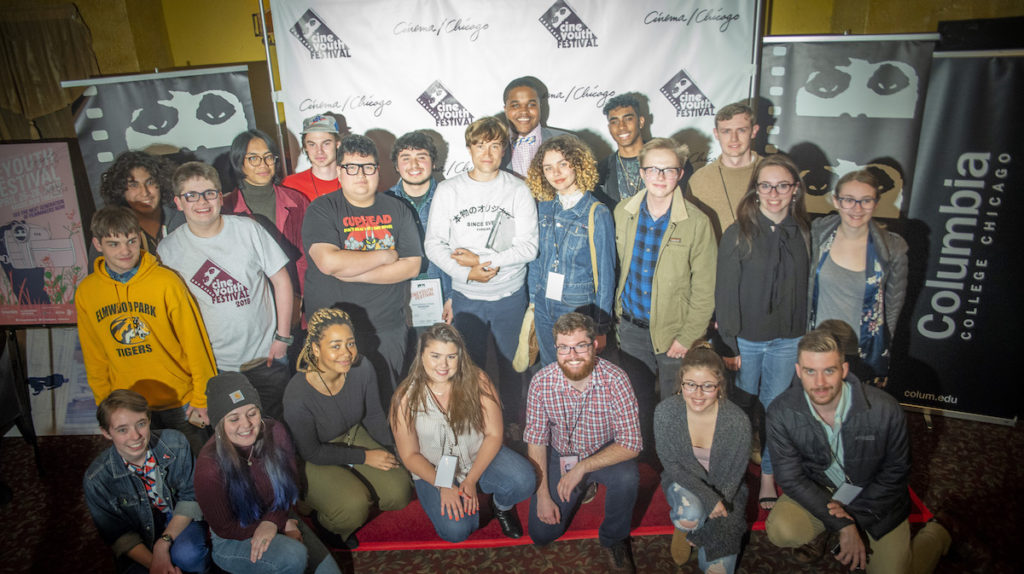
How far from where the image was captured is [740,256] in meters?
2.93

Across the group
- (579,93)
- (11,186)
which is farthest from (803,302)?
(11,186)

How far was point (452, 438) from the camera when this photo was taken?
2799 mm

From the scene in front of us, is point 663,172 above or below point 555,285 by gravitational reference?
above

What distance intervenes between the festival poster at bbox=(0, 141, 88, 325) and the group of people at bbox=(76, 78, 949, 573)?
62 cm

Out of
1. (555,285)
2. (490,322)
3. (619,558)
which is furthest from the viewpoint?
(490,322)

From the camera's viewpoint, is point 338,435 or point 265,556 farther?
point 338,435

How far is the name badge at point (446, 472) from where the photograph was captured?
2715 mm

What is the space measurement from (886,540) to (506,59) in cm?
332

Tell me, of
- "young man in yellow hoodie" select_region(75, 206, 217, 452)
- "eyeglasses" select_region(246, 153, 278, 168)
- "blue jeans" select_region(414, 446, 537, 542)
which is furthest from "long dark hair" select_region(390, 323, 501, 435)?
"eyeglasses" select_region(246, 153, 278, 168)

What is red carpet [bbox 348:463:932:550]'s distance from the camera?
9.32ft

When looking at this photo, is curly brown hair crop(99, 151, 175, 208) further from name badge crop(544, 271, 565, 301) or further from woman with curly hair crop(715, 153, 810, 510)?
woman with curly hair crop(715, 153, 810, 510)

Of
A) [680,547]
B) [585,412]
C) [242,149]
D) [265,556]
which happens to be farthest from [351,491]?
[242,149]

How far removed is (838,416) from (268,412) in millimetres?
3144

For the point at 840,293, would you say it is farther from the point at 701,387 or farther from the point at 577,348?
the point at 577,348
